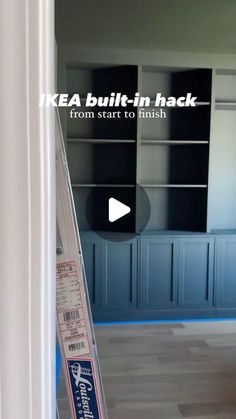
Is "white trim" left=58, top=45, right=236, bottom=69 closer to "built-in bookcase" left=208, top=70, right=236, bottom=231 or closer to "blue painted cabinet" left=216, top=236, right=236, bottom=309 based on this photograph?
"built-in bookcase" left=208, top=70, right=236, bottom=231

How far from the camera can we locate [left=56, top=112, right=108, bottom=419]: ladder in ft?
2.95

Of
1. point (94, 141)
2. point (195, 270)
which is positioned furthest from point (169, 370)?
point (94, 141)

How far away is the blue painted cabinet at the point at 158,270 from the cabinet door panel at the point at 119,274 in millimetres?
92

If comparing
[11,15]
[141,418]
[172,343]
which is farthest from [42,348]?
[172,343]

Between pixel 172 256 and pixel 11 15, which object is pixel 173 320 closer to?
pixel 172 256

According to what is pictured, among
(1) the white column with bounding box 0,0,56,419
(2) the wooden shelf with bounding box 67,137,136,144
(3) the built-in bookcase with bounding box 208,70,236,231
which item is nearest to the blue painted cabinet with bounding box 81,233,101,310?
(2) the wooden shelf with bounding box 67,137,136,144

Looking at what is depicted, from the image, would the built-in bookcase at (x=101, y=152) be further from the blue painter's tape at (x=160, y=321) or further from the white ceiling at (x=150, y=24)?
the blue painter's tape at (x=160, y=321)

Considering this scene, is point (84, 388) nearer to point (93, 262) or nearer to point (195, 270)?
point (93, 262)

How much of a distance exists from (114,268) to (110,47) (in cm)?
207

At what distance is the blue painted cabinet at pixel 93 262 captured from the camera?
3404 millimetres

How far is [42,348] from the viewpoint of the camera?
489 mm

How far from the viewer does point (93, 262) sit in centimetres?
342

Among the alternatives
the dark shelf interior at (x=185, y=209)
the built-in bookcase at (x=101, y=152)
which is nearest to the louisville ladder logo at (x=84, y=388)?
the built-in bookcase at (x=101, y=152)

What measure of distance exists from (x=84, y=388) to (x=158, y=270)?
8.54ft
